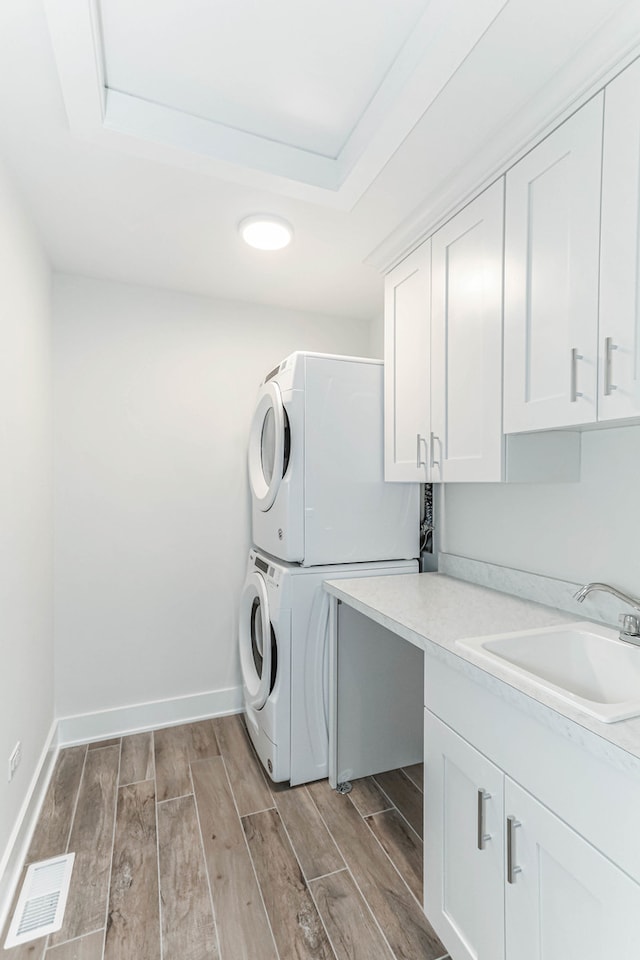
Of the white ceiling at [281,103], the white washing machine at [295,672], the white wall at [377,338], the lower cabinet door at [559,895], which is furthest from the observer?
the white wall at [377,338]

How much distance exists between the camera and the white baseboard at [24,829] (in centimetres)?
144

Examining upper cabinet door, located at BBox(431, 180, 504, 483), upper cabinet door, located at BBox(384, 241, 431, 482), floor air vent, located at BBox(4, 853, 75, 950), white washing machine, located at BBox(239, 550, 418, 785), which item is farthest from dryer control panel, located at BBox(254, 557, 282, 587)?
floor air vent, located at BBox(4, 853, 75, 950)

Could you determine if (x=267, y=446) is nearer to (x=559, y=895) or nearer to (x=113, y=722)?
(x=113, y=722)

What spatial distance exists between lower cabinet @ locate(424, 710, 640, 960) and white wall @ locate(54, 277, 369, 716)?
65.7 inches

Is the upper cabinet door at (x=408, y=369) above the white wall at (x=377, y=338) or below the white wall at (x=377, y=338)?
below

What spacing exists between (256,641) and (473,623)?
1274 millimetres

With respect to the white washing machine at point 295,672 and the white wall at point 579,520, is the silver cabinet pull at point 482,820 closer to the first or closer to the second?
the white wall at point 579,520

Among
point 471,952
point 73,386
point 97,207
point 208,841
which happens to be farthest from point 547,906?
point 73,386

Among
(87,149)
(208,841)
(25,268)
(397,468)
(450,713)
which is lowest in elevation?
(208,841)

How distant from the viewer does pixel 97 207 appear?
1.84 meters

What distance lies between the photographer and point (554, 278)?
51.3 inches

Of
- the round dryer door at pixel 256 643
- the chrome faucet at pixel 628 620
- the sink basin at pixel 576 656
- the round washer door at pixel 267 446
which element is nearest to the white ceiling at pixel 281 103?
the round washer door at pixel 267 446

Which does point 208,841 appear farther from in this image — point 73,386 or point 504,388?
point 73,386

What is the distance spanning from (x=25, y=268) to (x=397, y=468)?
5.62 feet
